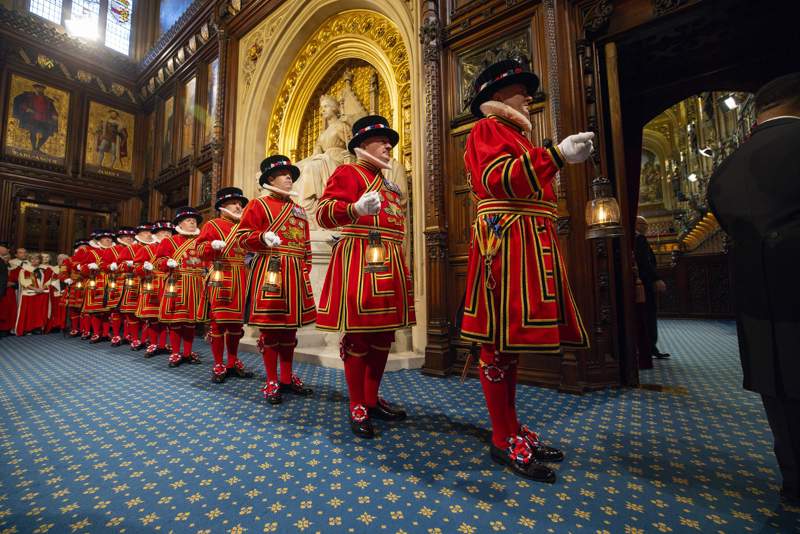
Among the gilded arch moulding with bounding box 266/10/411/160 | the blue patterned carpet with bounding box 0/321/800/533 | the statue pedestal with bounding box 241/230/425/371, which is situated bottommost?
the blue patterned carpet with bounding box 0/321/800/533

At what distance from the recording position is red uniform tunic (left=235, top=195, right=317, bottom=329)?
2805mm

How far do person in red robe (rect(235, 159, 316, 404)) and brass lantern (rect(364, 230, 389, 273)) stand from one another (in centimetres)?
91

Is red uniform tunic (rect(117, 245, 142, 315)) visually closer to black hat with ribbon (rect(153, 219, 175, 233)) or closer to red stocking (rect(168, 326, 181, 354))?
black hat with ribbon (rect(153, 219, 175, 233))

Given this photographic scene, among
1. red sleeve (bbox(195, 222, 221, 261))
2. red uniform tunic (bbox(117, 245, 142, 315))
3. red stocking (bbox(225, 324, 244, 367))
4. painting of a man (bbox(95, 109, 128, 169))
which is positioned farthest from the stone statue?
painting of a man (bbox(95, 109, 128, 169))

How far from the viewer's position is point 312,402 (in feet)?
9.36

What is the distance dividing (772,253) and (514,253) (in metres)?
0.92

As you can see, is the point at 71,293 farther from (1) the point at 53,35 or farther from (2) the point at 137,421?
(1) the point at 53,35

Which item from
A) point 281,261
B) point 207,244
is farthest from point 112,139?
point 281,261

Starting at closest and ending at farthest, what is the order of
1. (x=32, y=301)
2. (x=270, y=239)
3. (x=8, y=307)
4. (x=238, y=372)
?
(x=270, y=239) < (x=238, y=372) < (x=8, y=307) < (x=32, y=301)

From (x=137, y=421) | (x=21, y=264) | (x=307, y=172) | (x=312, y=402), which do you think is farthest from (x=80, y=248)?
(x=312, y=402)

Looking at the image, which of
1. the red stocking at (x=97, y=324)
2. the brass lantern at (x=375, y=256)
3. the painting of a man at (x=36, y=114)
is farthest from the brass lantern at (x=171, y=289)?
the painting of a man at (x=36, y=114)

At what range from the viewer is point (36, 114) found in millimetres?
10328

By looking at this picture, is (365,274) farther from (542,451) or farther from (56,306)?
(56,306)

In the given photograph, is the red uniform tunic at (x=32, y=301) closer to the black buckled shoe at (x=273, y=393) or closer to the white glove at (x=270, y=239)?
the black buckled shoe at (x=273, y=393)
